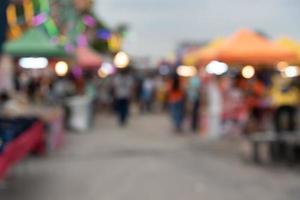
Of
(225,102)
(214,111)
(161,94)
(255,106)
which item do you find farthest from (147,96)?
(255,106)

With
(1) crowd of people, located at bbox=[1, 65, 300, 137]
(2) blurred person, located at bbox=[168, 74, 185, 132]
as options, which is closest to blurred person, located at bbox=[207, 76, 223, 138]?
(1) crowd of people, located at bbox=[1, 65, 300, 137]

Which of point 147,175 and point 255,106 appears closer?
point 147,175

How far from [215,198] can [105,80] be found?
30.2m

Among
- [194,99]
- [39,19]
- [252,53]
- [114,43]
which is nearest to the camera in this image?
[252,53]

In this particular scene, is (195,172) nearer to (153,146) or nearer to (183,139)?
(153,146)

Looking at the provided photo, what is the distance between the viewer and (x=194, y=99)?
1988cm

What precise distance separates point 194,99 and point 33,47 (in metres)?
6.60

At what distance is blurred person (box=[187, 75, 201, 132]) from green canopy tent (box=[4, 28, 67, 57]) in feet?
18.8

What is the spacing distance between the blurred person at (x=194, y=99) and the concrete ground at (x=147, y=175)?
12.6 feet

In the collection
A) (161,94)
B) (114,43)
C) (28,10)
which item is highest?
(28,10)

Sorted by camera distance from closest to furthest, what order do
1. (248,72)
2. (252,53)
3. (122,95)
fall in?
(252,53) → (248,72) → (122,95)

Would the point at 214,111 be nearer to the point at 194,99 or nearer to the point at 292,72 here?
the point at 194,99

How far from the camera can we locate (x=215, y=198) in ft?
29.3

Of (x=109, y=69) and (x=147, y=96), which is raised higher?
(x=109, y=69)
